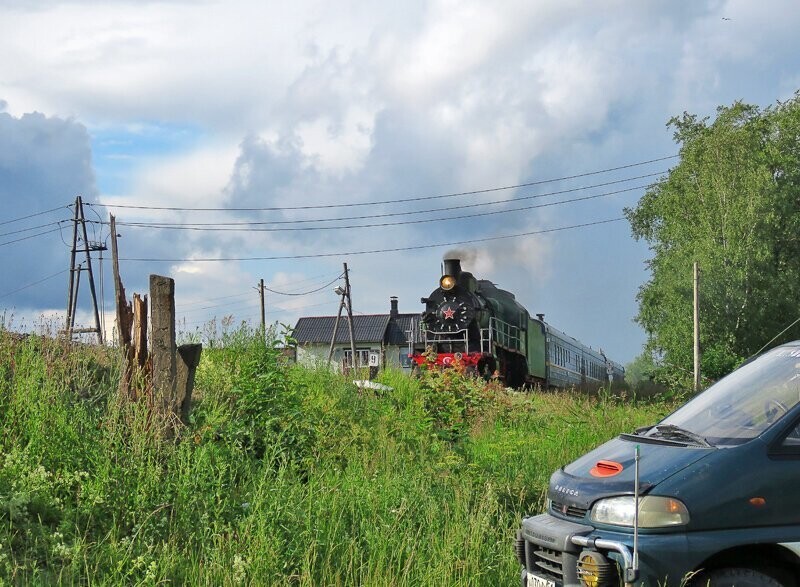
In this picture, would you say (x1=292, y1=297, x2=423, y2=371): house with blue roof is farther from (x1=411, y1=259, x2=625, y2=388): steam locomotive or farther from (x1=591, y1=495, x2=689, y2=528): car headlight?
(x1=591, y1=495, x2=689, y2=528): car headlight

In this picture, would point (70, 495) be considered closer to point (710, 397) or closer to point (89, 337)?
point (710, 397)

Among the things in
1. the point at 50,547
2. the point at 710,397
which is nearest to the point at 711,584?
the point at 710,397

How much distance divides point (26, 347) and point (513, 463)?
233 inches

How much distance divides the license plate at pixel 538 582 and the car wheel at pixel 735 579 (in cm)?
85

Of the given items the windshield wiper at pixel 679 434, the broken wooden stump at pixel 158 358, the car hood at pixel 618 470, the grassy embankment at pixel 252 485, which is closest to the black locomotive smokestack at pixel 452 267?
the grassy embankment at pixel 252 485

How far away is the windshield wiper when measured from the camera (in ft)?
18.2

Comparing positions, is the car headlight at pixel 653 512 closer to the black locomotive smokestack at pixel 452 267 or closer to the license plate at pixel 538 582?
the license plate at pixel 538 582

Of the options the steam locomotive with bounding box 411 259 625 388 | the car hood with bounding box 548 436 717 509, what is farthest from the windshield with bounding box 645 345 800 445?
the steam locomotive with bounding box 411 259 625 388

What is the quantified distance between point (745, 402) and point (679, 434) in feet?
1.63

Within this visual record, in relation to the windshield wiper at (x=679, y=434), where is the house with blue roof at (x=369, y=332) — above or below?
above

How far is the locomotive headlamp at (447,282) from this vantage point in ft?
90.5

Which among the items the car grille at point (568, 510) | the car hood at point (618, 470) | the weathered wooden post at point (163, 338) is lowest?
the car grille at point (568, 510)

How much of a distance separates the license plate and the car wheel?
0.85 metres

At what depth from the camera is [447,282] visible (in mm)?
27734
